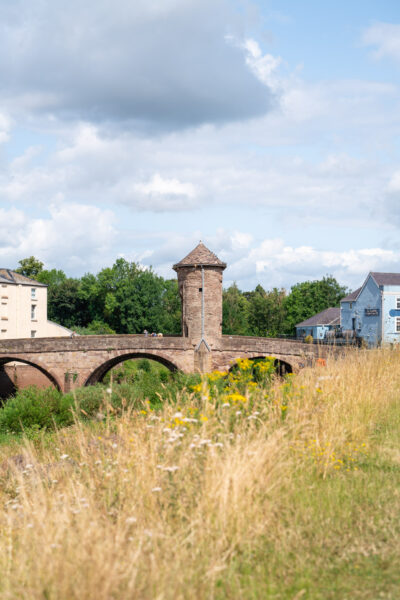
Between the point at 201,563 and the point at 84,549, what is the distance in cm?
69

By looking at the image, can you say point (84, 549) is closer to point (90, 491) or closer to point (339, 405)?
point (90, 491)

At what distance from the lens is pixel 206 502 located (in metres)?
3.81

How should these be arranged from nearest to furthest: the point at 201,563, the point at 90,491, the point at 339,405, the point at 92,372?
the point at 201,563, the point at 90,491, the point at 339,405, the point at 92,372

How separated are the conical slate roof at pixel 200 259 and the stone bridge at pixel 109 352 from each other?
153 inches

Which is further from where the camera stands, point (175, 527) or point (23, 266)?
point (23, 266)

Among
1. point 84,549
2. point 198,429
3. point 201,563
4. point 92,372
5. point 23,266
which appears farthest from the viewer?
point 23,266

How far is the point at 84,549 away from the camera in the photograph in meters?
3.10

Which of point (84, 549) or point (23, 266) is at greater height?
point (23, 266)

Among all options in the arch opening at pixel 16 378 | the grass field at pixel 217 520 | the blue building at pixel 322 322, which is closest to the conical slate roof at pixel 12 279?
the arch opening at pixel 16 378

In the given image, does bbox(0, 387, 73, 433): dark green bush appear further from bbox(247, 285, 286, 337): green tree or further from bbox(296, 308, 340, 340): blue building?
bbox(296, 308, 340, 340): blue building

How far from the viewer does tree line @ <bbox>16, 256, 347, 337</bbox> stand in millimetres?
51875

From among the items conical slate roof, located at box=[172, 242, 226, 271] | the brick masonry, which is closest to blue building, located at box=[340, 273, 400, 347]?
the brick masonry

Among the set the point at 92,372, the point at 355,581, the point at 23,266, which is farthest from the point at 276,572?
the point at 23,266

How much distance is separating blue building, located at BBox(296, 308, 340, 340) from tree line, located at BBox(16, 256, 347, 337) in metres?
2.35
